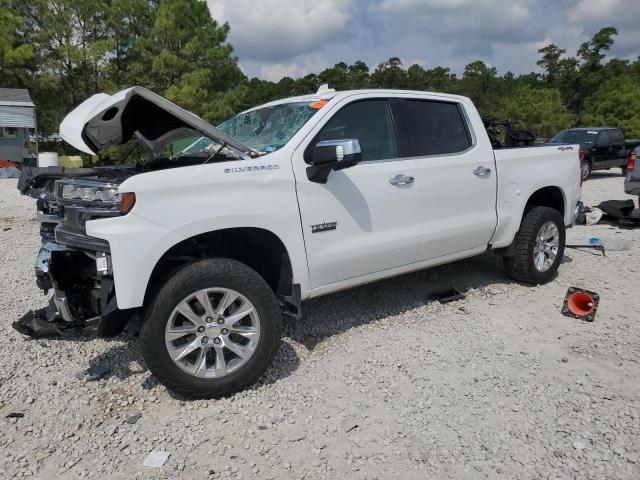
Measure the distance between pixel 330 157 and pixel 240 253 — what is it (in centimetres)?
99

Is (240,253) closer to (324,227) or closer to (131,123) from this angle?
(324,227)

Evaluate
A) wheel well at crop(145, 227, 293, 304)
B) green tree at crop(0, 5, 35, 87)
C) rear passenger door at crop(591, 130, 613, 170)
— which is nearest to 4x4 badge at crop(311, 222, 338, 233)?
wheel well at crop(145, 227, 293, 304)

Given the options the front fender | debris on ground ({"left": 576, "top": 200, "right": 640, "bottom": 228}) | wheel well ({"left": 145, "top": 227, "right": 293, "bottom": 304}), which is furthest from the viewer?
debris on ground ({"left": 576, "top": 200, "right": 640, "bottom": 228})

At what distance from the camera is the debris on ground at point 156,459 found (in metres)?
2.66

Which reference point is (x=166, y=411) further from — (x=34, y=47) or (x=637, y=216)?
(x=34, y=47)

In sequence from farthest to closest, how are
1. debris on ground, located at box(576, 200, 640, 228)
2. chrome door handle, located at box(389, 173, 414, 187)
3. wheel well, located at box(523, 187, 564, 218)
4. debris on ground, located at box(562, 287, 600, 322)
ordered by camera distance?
debris on ground, located at box(576, 200, 640, 228), wheel well, located at box(523, 187, 564, 218), debris on ground, located at box(562, 287, 600, 322), chrome door handle, located at box(389, 173, 414, 187)

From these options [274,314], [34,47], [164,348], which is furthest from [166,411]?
[34,47]

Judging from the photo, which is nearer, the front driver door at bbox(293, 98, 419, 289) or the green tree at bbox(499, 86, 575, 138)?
the front driver door at bbox(293, 98, 419, 289)

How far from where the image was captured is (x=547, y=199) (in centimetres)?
566

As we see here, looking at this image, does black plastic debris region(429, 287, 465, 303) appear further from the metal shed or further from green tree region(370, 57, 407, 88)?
green tree region(370, 57, 407, 88)

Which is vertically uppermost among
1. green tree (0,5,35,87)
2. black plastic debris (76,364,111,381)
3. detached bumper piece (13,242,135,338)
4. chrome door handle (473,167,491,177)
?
green tree (0,5,35,87)

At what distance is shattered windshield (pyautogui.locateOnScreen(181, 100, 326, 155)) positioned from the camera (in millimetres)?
3715

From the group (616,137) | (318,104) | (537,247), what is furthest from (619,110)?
(318,104)

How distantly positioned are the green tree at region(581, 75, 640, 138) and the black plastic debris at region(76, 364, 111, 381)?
123 feet
